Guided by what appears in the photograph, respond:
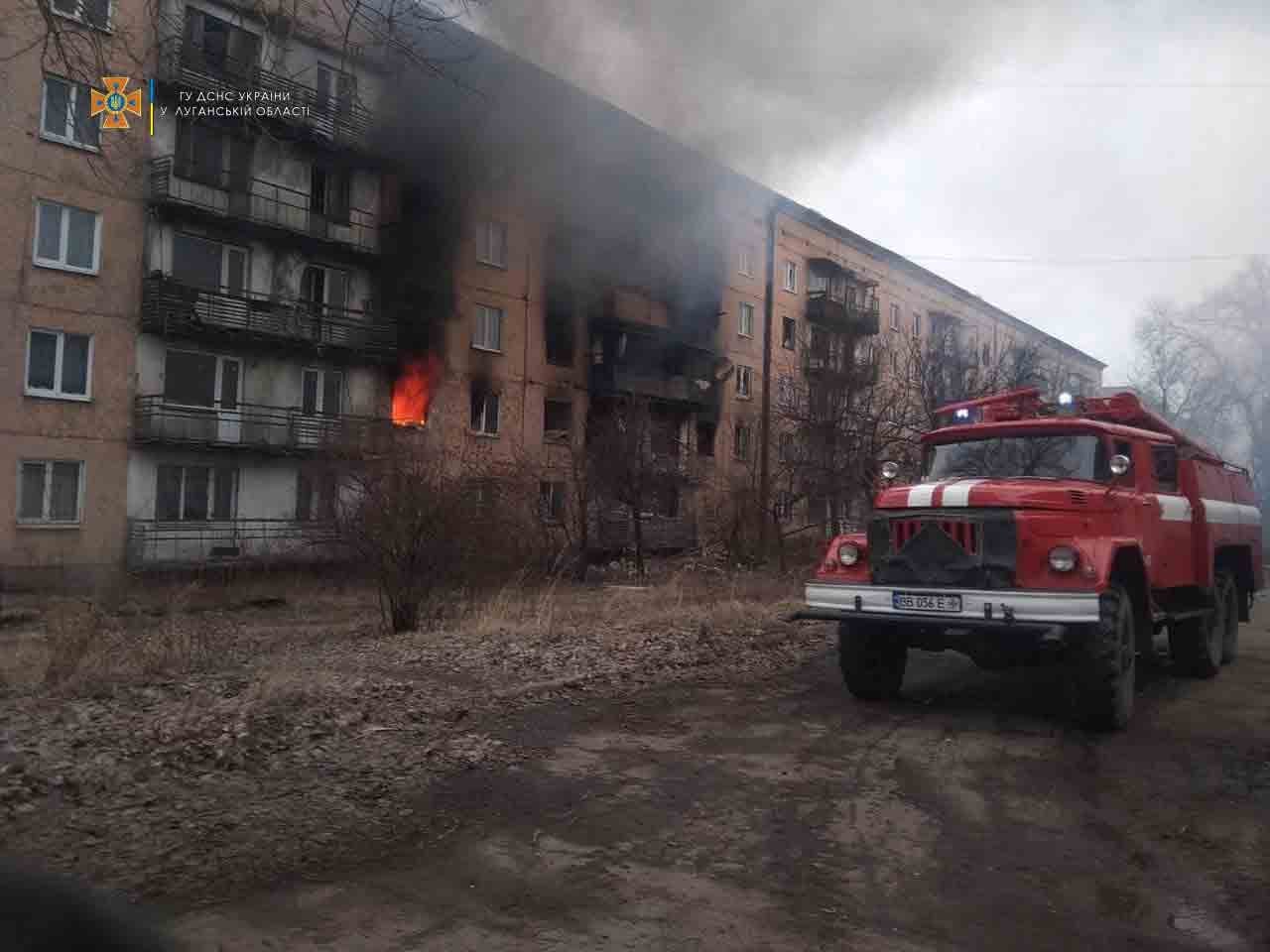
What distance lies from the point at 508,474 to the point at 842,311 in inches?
490

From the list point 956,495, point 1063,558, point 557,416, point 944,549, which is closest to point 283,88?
point 956,495

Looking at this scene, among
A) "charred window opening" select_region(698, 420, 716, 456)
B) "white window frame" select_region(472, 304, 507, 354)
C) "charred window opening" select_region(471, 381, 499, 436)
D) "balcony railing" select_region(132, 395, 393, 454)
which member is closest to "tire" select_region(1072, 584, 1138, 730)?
"balcony railing" select_region(132, 395, 393, 454)

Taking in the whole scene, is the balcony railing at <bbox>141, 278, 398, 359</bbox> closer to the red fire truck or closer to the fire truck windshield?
the red fire truck

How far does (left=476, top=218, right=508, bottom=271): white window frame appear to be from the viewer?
54.7 feet

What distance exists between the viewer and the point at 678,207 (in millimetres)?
13820

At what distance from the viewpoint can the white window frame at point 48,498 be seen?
17.7 metres

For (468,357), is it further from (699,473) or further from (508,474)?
(508,474)

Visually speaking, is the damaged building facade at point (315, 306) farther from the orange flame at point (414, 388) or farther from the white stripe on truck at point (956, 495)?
the white stripe on truck at point (956, 495)

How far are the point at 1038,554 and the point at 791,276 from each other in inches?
1088

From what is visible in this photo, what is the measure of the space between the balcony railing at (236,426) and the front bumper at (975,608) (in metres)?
12.4

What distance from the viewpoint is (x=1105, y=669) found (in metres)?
5.94

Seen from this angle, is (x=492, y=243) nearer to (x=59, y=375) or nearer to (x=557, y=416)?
(x=59, y=375)

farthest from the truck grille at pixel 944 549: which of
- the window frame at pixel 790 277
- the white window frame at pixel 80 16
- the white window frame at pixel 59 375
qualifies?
the window frame at pixel 790 277

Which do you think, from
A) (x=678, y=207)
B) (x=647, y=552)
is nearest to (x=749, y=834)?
(x=678, y=207)
